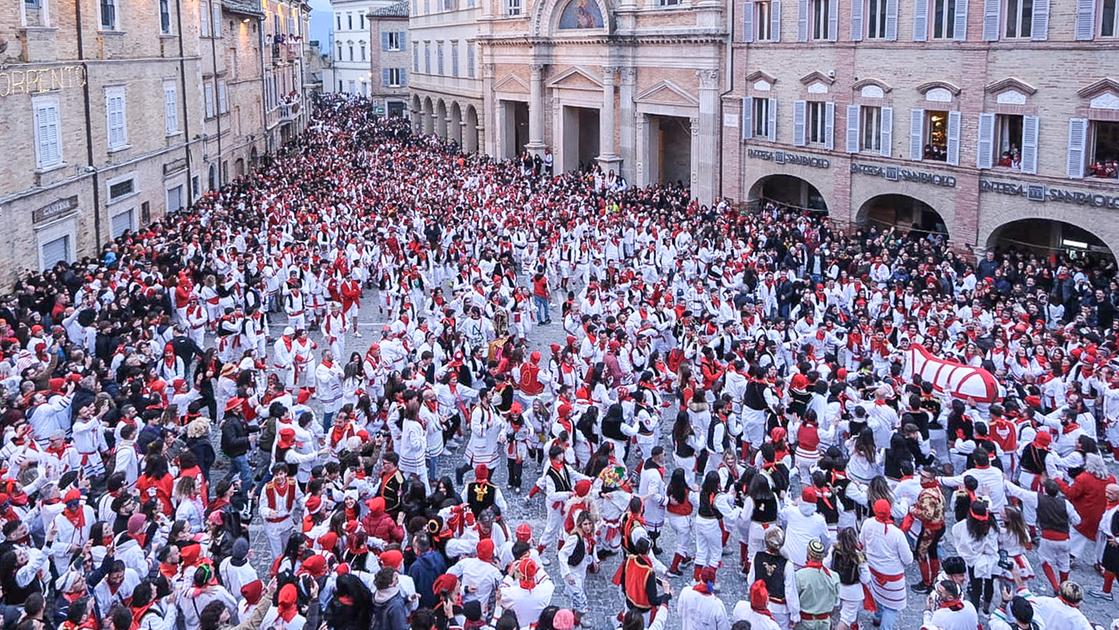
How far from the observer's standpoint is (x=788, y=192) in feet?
121

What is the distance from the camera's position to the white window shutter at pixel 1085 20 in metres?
23.9

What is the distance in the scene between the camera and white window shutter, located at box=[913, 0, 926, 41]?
92.1ft

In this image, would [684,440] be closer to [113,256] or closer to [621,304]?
[621,304]

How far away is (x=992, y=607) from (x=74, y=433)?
1139 centimetres

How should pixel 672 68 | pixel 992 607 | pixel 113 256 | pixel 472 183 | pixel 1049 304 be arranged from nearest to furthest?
1. pixel 992 607
2. pixel 1049 304
3. pixel 113 256
4. pixel 672 68
5. pixel 472 183

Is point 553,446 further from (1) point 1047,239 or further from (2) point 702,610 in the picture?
(1) point 1047,239

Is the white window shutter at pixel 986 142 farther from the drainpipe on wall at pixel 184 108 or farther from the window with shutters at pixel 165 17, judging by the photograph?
the drainpipe on wall at pixel 184 108

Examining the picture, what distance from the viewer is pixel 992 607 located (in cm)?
1155

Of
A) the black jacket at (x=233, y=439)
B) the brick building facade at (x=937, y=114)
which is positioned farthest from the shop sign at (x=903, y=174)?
the black jacket at (x=233, y=439)

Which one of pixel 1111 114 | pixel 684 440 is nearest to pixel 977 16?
pixel 1111 114

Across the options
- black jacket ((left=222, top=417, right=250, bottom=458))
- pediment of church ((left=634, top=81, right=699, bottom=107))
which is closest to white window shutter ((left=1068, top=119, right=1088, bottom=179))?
pediment of church ((left=634, top=81, right=699, bottom=107))

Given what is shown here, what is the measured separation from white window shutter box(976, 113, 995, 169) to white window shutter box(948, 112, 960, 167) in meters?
0.69

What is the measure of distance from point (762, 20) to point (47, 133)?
22174 millimetres

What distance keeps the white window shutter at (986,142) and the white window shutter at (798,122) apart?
6.82 m
